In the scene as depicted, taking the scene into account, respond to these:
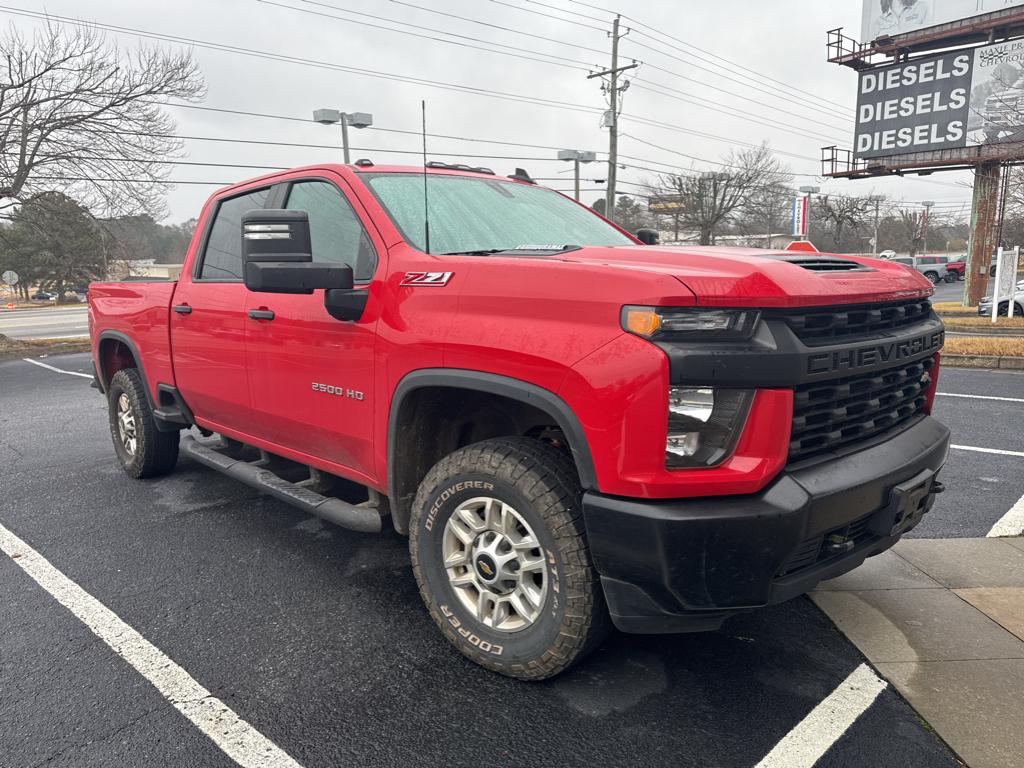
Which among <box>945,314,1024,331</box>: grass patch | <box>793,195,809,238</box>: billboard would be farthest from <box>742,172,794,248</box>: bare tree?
<box>945,314,1024,331</box>: grass patch

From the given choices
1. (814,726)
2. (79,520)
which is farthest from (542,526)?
(79,520)

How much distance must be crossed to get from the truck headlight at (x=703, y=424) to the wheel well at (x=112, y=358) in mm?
4416

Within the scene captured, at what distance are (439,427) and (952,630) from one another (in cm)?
229

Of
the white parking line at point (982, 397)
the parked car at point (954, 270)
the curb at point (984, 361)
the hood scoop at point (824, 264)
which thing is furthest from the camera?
the parked car at point (954, 270)

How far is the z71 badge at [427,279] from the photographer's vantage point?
2674 millimetres

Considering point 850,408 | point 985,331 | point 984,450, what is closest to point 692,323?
point 850,408

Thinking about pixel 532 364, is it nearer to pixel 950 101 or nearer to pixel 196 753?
pixel 196 753

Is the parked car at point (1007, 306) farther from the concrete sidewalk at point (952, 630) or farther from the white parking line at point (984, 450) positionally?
the concrete sidewalk at point (952, 630)

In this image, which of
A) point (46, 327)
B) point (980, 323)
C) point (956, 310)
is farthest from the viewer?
point (46, 327)

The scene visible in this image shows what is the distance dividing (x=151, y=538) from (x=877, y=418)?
3742mm

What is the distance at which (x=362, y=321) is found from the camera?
2.97 m

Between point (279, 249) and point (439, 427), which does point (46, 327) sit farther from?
point (439, 427)

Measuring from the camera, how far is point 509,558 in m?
2.55

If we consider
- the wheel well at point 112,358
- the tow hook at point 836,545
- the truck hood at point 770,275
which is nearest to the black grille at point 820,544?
the tow hook at point 836,545
